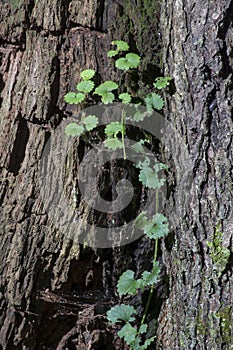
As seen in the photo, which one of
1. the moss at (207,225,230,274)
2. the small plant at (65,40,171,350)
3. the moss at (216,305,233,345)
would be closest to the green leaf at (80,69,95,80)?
the small plant at (65,40,171,350)

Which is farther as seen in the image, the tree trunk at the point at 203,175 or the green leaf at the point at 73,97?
the green leaf at the point at 73,97

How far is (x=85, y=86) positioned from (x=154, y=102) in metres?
0.32

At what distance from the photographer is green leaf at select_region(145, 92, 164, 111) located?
6.73 ft

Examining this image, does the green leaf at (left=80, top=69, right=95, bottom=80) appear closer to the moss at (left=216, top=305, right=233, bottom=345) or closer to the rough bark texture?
the rough bark texture

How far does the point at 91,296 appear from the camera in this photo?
2117 millimetres

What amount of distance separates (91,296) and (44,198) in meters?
0.51

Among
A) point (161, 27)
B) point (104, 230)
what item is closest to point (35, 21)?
point (161, 27)

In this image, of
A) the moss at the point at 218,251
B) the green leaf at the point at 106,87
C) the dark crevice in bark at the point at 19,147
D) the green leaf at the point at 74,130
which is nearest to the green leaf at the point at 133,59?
the green leaf at the point at 106,87

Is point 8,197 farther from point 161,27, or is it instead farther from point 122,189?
point 161,27

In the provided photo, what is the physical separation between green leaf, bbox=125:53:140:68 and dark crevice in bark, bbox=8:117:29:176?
1.83 feet

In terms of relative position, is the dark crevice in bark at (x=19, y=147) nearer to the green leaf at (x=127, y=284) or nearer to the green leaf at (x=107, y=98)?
the green leaf at (x=107, y=98)

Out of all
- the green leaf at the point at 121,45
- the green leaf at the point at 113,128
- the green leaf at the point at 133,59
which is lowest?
the green leaf at the point at 113,128

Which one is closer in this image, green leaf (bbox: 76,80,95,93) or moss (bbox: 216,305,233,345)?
moss (bbox: 216,305,233,345)

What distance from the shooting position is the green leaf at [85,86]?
2.03 m
